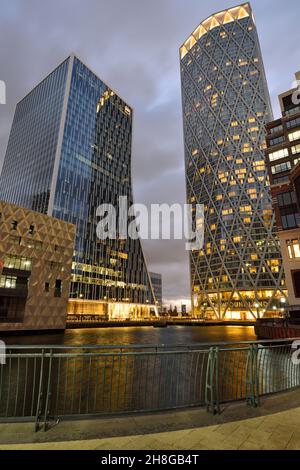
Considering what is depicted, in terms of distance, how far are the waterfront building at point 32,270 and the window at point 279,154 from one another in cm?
4643

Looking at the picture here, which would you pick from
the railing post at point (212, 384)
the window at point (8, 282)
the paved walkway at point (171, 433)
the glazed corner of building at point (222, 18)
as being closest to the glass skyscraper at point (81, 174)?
the window at point (8, 282)

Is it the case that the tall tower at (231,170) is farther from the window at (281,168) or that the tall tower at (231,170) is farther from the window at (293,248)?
the window at (293,248)

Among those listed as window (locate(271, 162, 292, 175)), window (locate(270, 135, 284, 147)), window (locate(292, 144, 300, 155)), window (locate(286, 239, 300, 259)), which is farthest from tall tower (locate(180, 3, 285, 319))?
window (locate(286, 239, 300, 259))

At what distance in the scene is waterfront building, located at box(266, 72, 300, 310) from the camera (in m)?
43.4

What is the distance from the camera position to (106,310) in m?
82.9

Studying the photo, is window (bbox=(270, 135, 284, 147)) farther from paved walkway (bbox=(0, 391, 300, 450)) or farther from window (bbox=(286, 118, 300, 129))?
paved walkway (bbox=(0, 391, 300, 450))

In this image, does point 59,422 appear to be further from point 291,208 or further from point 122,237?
point 122,237

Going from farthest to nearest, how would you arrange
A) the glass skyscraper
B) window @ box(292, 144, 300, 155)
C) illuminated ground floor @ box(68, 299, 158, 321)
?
the glass skyscraper
illuminated ground floor @ box(68, 299, 158, 321)
window @ box(292, 144, 300, 155)

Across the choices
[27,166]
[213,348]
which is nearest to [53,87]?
[27,166]

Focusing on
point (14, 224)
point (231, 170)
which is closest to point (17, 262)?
point (14, 224)

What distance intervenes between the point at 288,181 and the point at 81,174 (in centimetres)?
6319

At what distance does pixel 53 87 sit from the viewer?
315 ft

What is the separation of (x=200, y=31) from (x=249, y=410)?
189 meters

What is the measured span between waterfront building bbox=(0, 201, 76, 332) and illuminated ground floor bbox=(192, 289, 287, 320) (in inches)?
3156
